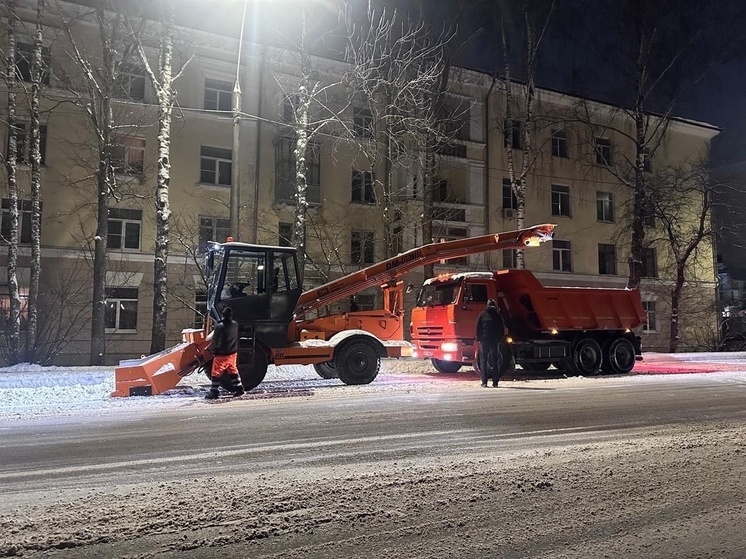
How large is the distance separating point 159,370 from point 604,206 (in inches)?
1294

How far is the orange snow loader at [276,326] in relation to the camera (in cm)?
1111

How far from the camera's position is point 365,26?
20.6 meters

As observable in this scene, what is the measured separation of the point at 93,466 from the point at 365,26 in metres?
19.0

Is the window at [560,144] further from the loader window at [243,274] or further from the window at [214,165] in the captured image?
the loader window at [243,274]

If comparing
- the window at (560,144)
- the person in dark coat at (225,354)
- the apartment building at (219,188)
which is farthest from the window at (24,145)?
the window at (560,144)

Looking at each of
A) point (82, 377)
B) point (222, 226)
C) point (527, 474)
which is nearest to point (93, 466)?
point (527, 474)

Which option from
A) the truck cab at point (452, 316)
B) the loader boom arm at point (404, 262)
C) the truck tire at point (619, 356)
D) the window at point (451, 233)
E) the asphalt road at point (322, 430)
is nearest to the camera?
the asphalt road at point (322, 430)

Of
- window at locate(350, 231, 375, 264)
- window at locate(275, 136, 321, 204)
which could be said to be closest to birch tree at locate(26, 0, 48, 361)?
window at locate(275, 136, 321, 204)

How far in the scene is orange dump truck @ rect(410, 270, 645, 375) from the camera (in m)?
14.7

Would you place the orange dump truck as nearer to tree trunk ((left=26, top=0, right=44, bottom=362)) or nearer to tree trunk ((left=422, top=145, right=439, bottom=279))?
tree trunk ((left=422, top=145, right=439, bottom=279))

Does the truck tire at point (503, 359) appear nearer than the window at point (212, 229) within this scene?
Yes

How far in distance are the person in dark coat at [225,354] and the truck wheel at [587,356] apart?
9.69 m

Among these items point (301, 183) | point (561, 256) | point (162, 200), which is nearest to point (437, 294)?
point (301, 183)

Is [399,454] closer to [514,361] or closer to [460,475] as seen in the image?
[460,475]
